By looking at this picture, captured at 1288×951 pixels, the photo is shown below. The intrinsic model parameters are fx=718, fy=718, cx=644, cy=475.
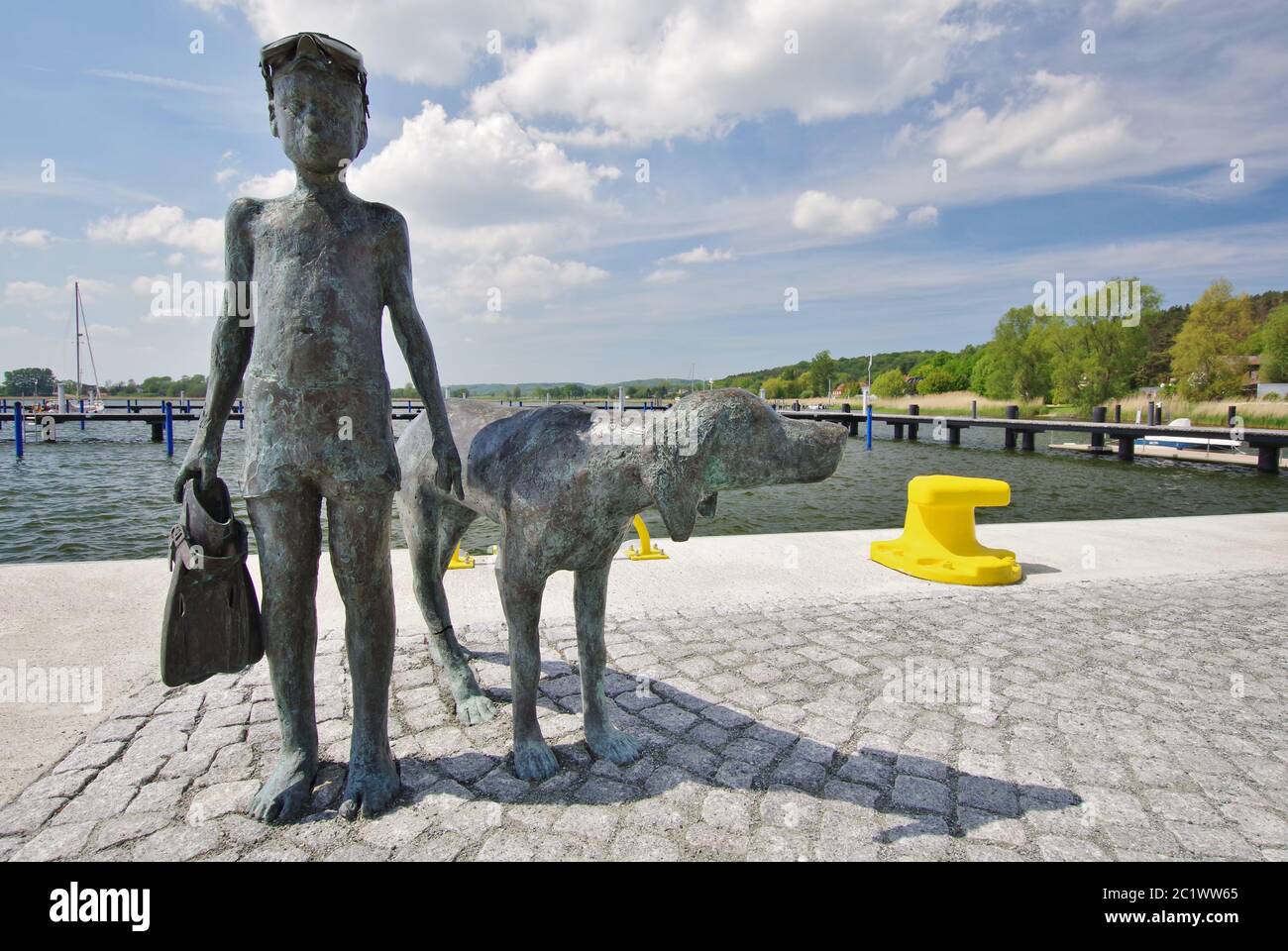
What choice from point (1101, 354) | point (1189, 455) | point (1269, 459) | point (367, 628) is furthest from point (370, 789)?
point (1101, 354)

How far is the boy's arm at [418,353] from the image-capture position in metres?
3.02

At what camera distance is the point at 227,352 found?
9.66 feet

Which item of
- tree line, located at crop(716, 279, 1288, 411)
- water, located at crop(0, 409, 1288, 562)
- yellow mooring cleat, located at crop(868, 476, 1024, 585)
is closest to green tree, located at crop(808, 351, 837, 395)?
tree line, located at crop(716, 279, 1288, 411)

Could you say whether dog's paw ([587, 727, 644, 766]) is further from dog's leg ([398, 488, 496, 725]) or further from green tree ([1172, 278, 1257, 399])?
green tree ([1172, 278, 1257, 399])

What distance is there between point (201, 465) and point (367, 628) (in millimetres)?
939

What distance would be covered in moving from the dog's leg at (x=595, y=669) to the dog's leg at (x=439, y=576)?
701mm

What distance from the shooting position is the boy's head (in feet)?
8.72

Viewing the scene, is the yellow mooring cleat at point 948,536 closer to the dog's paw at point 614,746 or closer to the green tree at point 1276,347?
the dog's paw at point 614,746

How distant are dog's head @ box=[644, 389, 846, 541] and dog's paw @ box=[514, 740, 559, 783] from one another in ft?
4.15

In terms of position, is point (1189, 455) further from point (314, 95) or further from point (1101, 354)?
point (314, 95)

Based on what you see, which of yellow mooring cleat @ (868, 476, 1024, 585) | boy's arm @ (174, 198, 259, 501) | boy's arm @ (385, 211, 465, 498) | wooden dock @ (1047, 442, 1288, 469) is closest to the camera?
boy's arm @ (174, 198, 259, 501)

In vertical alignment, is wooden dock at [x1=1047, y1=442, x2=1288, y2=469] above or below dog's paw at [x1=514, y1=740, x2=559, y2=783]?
below

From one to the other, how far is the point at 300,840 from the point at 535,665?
3.64ft
